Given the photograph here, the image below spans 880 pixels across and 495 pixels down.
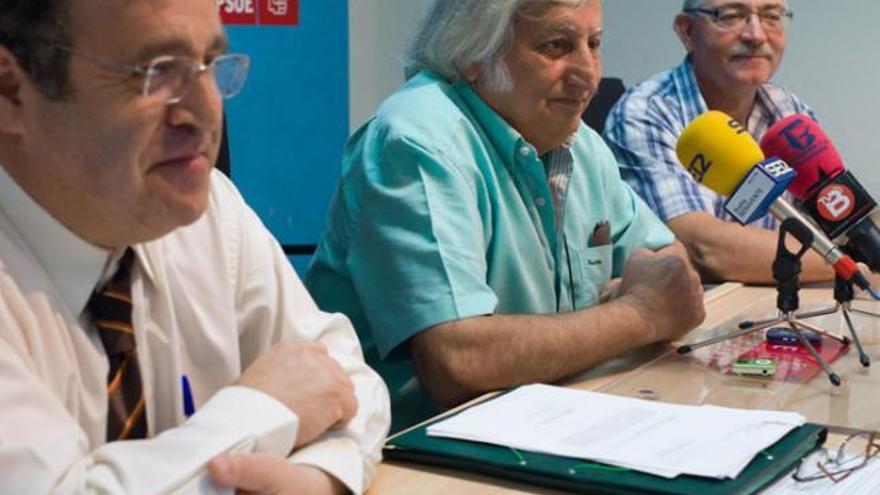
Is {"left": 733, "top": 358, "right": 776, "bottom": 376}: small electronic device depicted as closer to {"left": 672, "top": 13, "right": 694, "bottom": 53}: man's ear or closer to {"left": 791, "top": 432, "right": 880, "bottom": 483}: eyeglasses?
{"left": 791, "top": 432, "right": 880, "bottom": 483}: eyeglasses

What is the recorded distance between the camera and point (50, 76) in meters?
1.11

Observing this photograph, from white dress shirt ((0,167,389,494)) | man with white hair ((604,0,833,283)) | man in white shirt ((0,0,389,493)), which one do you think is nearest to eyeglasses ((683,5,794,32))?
man with white hair ((604,0,833,283))

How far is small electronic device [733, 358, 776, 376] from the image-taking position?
1.77 m

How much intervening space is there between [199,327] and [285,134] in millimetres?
2775

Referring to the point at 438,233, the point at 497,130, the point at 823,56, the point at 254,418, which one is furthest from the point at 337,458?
the point at 823,56

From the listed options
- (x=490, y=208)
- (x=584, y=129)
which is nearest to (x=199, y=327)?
(x=490, y=208)

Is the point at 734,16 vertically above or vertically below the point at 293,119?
above

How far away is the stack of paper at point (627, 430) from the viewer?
1313mm

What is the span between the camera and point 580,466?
1.30 metres

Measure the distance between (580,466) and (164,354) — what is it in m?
0.47

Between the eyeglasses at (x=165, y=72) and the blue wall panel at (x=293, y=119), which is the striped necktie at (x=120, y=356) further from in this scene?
the blue wall panel at (x=293, y=119)

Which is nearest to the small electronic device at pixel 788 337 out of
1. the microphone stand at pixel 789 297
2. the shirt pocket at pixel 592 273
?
the microphone stand at pixel 789 297

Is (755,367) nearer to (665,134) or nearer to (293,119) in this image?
(665,134)

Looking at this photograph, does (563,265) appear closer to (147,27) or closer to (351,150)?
(351,150)
